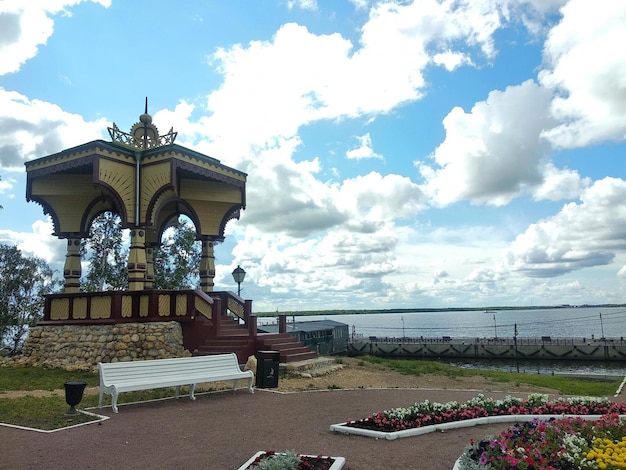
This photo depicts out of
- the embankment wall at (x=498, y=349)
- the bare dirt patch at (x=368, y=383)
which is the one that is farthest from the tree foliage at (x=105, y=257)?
the embankment wall at (x=498, y=349)

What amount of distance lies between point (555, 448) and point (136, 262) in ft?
44.2

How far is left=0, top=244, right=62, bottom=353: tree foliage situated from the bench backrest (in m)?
25.1

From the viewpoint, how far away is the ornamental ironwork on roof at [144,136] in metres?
17.5

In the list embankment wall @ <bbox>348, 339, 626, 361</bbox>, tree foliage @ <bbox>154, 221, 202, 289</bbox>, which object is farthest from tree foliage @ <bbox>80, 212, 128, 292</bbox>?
embankment wall @ <bbox>348, 339, 626, 361</bbox>

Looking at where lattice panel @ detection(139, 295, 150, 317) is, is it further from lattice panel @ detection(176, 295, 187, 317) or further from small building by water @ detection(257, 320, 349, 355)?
small building by water @ detection(257, 320, 349, 355)

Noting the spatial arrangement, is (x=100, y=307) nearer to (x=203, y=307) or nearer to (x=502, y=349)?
(x=203, y=307)

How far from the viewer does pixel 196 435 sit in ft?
23.1

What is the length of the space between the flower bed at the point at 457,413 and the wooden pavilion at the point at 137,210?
23.8 ft

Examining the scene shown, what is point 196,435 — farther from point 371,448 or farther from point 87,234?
point 87,234

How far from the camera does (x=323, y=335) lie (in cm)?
4138

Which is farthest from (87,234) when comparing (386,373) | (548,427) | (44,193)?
Result: (548,427)

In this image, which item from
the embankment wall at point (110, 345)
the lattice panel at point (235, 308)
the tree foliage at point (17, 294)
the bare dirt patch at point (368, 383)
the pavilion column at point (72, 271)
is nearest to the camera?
the bare dirt patch at point (368, 383)

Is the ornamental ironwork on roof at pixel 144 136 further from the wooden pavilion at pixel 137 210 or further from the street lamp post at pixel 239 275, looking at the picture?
the street lamp post at pixel 239 275

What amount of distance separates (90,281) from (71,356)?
12.9 meters
